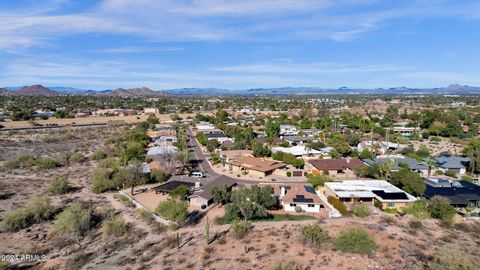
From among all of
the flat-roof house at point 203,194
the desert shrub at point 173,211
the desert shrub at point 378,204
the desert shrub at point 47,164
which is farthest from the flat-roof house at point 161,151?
the desert shrub at point 378,204

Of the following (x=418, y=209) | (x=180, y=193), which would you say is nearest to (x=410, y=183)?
(x=418, y=209)

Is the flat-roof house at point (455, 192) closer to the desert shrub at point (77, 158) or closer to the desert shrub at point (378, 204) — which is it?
the desert shrub at point (378, 204)

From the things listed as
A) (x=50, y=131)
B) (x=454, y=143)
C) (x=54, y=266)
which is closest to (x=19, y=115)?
(x=50, y=131)

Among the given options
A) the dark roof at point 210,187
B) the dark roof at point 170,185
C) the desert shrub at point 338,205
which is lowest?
the desert shrub at point 338,205

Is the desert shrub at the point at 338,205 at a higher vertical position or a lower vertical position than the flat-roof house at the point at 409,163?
lower

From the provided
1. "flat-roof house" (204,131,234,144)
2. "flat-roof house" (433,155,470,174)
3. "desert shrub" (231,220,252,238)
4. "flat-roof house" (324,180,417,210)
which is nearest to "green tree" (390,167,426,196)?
"flat-roof house" (324,180,417,210)

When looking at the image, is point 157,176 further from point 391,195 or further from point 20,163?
Answer: point 391,195
